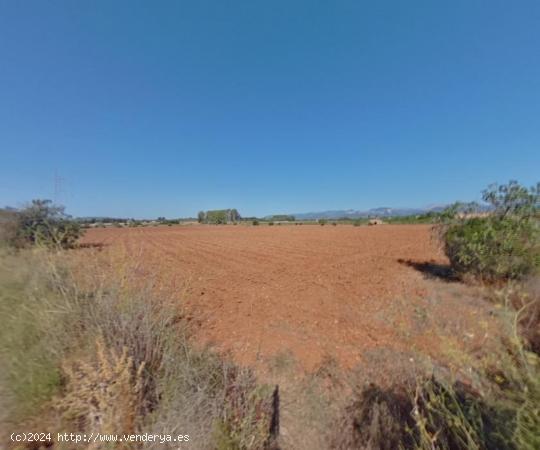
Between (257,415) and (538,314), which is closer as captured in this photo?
(257,415)

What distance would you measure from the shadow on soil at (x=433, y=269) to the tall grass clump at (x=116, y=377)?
25.6 feet

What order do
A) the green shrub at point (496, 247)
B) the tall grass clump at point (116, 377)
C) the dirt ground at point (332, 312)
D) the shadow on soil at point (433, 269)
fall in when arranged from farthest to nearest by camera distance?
the shadow on soil at point (433, 269)
the green shrub at point (496, 247)
the dirt ground at point (332, 312)
the tall grass clump at point (116, 377)

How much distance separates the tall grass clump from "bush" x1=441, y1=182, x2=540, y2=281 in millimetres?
7252

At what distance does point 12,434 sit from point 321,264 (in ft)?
35.6

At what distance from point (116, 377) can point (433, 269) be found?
34.9 ft

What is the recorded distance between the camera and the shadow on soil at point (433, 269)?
8819mm

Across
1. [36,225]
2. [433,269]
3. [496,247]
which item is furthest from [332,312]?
[36,225]

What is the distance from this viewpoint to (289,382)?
370cm

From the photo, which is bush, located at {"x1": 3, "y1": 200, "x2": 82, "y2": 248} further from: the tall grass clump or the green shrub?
the green shrub

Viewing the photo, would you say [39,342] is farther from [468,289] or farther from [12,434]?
[468,289]

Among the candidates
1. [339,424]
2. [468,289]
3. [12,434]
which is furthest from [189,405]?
[468,289]

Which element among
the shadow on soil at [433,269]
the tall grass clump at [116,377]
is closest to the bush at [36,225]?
the tall grass clump at [116,377]

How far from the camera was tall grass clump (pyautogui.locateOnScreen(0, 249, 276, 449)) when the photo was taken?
2.21 metres

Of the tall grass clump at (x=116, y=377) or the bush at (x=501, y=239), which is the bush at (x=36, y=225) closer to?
the tall grass clump at (x=116, y=377)
